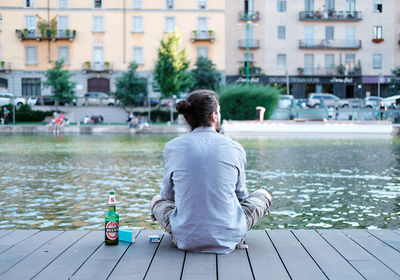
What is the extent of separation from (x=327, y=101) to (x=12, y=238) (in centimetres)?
4901

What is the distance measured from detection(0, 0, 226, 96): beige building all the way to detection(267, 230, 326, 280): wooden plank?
4940 cm

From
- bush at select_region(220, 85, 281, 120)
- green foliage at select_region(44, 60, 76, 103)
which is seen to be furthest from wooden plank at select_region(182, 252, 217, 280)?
green foliage at select_region(44, 60, 76, 103)

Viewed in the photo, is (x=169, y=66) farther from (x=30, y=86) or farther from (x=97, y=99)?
(x=30, y=86)

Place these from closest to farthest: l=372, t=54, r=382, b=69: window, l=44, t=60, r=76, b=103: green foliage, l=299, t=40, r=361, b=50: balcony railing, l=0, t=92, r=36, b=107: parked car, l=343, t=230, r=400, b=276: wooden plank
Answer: l=343, t=230, r=400, b=276: wooden plank
l=44, t=60, r=76, b=103: green foliage
l=0, t=92, r=36, b=107: parked car
l=299, t=40, r=361, b=50: balcony railing
l=372, t=54, r=382, b=69: window

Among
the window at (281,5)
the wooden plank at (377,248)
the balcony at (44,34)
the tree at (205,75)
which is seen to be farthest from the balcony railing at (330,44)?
the wooden plank at (377,248)

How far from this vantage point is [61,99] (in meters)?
49.2

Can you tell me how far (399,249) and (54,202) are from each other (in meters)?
6.35

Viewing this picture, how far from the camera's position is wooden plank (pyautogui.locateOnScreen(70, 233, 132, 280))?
12.9ft

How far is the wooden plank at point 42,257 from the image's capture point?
3.97m

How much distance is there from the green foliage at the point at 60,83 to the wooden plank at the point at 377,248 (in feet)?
148

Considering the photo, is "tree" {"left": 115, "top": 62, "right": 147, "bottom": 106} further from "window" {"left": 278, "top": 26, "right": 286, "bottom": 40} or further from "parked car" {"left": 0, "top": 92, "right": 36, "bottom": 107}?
"window" {"left": 278, "top": 26, "right": 286, "bottom": 40}

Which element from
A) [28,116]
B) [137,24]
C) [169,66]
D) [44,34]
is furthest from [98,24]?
[28,116]

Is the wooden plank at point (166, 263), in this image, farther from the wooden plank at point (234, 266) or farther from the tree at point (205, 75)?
the tree at point (205, 75)

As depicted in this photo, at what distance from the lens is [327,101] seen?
52.2m
